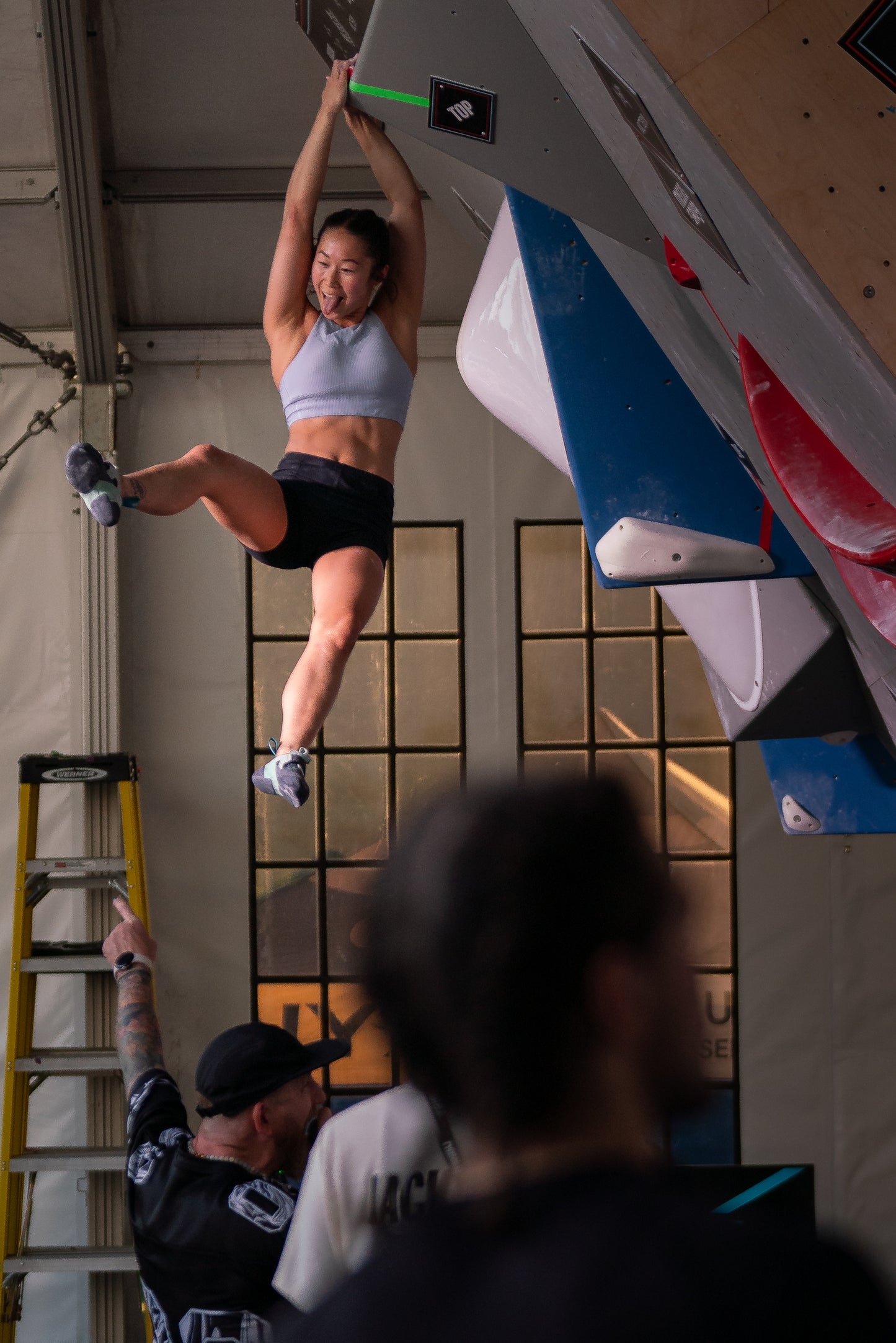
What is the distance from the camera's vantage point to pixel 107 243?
13.3 feet

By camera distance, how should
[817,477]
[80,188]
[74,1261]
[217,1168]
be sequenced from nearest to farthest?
1. [817,477]
2. [217,1168]
3. [74,1261]
4. [80,188]

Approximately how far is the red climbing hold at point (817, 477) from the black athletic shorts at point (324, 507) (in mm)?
1084

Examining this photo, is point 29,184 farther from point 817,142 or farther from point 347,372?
point 817,142

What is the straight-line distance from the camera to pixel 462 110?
5.09 feet

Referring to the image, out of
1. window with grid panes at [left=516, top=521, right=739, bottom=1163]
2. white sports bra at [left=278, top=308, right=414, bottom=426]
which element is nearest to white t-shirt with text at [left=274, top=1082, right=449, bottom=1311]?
white sports bra at [left=278, top=308, right=414, bottom=426]

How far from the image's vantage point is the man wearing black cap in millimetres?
1544

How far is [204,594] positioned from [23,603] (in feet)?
1.96

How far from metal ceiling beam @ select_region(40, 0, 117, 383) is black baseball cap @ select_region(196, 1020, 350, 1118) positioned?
9.07 ft

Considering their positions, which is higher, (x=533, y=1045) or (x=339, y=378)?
(x=339, y=378)

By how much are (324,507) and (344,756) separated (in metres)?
1.89

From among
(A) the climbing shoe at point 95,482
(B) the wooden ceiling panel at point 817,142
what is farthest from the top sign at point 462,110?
(A) the climbing shoe at point 95,482

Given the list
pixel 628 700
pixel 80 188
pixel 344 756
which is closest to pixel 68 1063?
pixel 344 756

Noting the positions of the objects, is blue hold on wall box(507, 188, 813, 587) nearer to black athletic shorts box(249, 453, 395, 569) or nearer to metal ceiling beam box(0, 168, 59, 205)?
black athletic shorts box(249, 453, 395, 569)

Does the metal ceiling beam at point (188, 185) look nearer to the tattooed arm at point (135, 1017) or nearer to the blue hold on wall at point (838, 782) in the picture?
the blue hold on wall at point (838, 782)
